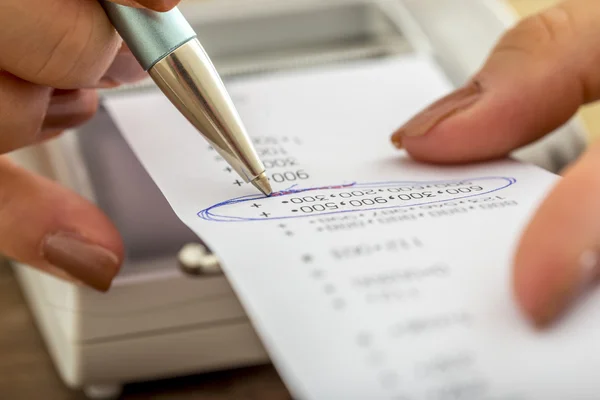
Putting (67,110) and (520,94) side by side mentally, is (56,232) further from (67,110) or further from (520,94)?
(520,94)

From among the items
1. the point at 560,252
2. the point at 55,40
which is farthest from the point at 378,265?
the point at 55,40

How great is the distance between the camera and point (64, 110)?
383mm

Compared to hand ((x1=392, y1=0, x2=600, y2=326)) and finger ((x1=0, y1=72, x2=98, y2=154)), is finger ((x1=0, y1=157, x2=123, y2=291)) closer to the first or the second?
finger ((x1=0, y1=72, x2=98, y2=154))

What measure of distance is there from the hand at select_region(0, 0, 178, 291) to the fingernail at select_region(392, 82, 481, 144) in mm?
133

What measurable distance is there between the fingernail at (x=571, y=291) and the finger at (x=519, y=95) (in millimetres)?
142

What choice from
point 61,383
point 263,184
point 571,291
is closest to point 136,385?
point 61,383

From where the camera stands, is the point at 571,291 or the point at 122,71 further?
the point at 122,71

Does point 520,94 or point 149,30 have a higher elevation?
point 149,30

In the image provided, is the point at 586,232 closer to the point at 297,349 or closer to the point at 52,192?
the point at 297,349

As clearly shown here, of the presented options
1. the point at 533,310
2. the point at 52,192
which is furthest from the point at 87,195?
the point at 533,310

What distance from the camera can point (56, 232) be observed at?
14.2 inches

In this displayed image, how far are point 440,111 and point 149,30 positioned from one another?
5.8 inches

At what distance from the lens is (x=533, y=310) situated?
212 mm

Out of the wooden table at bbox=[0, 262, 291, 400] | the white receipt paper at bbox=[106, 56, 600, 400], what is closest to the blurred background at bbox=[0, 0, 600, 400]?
the wooden table at bbox=[0, 262, 291, 400]
